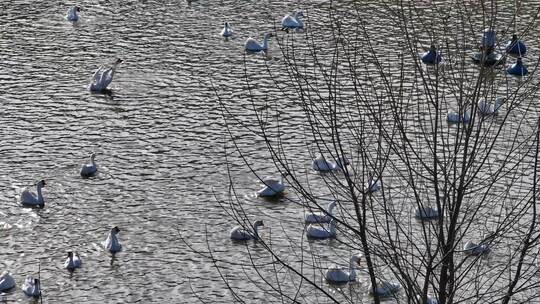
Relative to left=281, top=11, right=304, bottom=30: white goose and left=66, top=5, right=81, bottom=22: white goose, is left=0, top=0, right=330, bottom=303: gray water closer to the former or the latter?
left=66, top=5, right=81, bottom=22: white goose

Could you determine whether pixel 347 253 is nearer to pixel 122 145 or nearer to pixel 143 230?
pixel 143 230

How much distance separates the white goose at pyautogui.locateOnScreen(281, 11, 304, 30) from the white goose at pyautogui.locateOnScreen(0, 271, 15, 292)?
898 inches

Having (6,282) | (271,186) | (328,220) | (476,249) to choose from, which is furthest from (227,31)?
(476,249)

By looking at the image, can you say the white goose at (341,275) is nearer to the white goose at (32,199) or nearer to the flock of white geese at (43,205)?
the flock of white geese at (43,205)

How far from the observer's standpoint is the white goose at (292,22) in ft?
153

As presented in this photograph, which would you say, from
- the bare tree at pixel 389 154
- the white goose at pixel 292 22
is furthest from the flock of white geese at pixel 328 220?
the white goose at pixel 292 22

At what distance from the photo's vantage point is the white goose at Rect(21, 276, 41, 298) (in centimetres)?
2600

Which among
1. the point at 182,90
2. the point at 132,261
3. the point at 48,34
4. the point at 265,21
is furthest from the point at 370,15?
the point at 132,261

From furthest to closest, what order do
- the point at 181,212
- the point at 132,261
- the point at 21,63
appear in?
the point at 21,63
the point at 181,212
the point at 132,261

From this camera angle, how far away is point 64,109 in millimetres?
37906

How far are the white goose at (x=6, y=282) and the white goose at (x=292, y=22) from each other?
22799mm

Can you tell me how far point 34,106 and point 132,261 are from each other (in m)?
12.3

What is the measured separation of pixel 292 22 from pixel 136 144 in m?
13.9

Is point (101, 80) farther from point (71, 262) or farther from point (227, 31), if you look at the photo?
point (71, 262)
